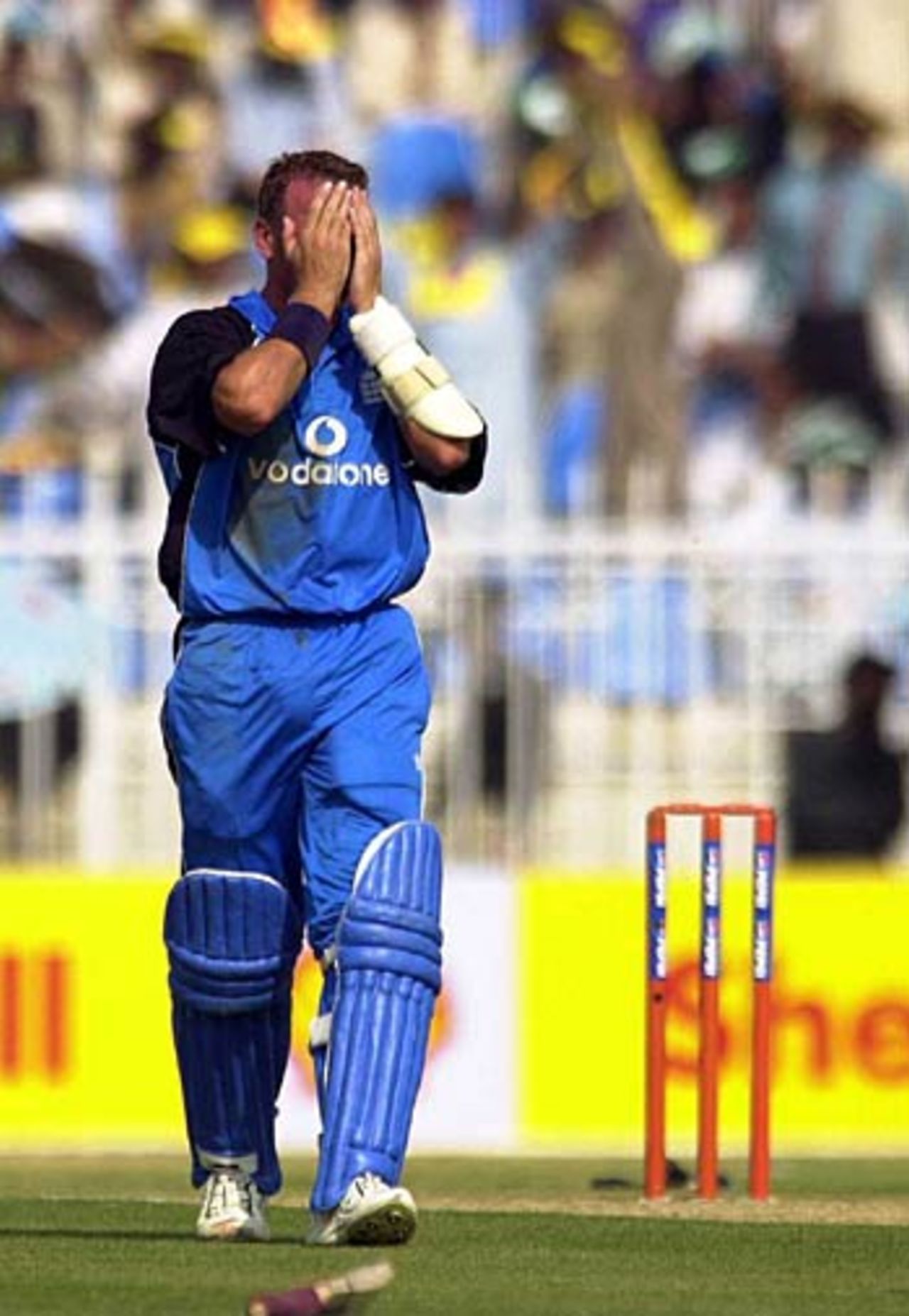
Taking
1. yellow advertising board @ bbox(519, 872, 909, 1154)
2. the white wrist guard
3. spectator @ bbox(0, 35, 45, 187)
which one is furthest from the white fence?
spectator @ bbox(0, 35, 45, 187)

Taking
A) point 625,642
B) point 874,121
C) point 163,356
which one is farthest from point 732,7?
point 163,356

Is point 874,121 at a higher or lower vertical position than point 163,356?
higher

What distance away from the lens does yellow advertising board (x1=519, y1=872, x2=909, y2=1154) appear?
15664 mm

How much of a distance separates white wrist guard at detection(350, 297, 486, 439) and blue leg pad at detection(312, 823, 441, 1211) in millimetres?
732

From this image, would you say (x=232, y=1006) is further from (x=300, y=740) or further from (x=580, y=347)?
(x=580, y=347)

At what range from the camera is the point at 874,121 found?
29594 mm

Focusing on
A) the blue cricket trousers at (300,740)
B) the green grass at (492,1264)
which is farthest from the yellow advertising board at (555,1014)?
the blue cricket trousers at (300,740)

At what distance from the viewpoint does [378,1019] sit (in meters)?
Answer: 8.35

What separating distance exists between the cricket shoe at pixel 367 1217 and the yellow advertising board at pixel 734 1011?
7210 millimetres

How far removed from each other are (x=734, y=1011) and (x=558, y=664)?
8.60 ft

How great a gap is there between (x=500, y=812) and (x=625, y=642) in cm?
85

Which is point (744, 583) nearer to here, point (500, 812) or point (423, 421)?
point (500, 812)

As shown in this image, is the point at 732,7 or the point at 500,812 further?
the point at 732,7

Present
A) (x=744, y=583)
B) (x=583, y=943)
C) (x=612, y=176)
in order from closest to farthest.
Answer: (x=583, y=943) → (x=744, y=583) → (x=612, y=176)
